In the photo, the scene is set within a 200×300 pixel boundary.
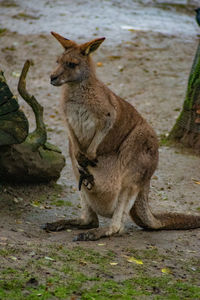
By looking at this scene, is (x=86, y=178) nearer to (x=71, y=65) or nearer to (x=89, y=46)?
(x=71, y=65)

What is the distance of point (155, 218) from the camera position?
5477 mm

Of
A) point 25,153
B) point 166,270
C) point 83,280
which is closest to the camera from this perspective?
point 83,280

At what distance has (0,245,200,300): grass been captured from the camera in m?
3.54

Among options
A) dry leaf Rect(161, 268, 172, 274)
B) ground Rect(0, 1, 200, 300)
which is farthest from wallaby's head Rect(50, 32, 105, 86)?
dry leaf Rect(161, 268, 172, 274)

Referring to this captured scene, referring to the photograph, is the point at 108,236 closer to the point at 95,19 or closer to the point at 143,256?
the point at 143,256

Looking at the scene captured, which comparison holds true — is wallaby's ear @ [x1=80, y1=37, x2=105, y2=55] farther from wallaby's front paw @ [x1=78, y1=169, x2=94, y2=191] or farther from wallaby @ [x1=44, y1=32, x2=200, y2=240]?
wallaby's front paw @ [x1=78, y1=169, x2=94, y2=191]

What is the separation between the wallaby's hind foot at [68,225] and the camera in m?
5.30

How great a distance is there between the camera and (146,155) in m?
5.24

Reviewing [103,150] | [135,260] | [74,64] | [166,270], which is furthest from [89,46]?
[166,270]

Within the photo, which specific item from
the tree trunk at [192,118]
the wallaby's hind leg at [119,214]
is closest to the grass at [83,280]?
the wallaby's hind leg at [119,214]

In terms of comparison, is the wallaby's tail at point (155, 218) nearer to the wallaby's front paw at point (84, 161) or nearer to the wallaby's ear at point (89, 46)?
the wallaby's front paw at point (84, 161)

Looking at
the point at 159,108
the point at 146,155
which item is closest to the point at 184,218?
the point at 146,155

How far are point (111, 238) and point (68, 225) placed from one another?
0.51 m

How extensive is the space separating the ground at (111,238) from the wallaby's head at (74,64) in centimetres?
146
